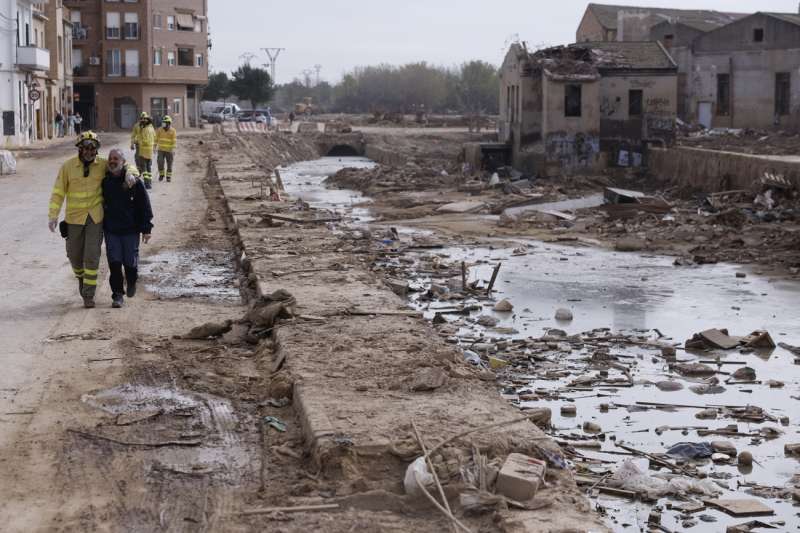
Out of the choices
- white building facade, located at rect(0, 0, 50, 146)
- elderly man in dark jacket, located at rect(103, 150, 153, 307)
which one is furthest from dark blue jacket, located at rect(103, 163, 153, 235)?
white building facade, located at rect(0, 0, 50, 146)

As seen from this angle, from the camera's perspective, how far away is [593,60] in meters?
39.4

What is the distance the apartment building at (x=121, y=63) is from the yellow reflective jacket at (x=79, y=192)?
65.0 m

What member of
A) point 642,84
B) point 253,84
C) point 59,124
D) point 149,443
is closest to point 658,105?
point 642,84

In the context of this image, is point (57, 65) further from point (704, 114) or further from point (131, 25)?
point (704, 114)

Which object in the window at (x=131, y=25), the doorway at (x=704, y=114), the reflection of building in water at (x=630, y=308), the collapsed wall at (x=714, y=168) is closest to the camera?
the reflection of building in water at (x=630, y=308)

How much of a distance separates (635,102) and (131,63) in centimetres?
4366

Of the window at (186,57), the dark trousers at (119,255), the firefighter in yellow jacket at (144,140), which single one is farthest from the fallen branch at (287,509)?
the window at (186,57)

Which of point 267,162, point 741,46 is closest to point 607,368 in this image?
point 267,162

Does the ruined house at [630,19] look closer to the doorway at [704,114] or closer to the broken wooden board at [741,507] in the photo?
the doorway at [704,114]

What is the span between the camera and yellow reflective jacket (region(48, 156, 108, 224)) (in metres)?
10.7

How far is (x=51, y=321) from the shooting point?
10219mm

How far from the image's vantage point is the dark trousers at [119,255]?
35.5ft

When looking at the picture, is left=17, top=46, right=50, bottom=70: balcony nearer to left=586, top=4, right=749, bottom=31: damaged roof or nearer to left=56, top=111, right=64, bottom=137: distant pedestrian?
left=56, top=111, right=64, bottom=137: distant pedestrian

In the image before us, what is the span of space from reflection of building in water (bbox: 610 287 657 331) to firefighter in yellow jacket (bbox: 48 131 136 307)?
237 inches
